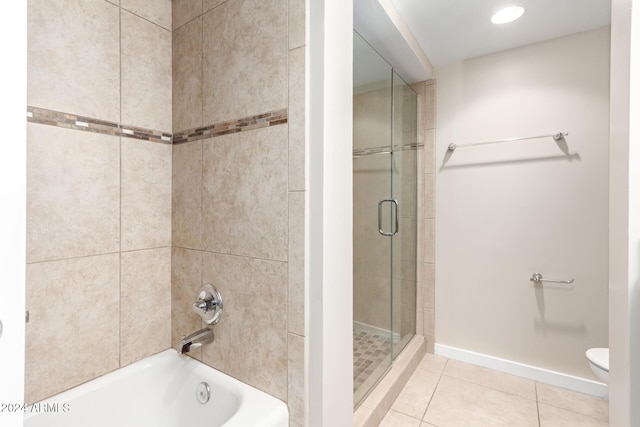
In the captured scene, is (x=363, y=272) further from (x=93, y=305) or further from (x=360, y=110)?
(x=93, y=305)

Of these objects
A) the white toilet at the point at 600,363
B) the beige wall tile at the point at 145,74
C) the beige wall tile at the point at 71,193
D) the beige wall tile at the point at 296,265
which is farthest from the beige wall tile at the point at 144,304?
the white toilet at the point at 600,363

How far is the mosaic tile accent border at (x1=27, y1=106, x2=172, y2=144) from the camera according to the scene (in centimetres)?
113

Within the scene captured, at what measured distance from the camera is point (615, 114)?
95 cm

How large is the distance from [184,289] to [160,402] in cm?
51

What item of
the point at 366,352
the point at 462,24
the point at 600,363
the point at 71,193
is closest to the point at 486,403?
the point at 600,363

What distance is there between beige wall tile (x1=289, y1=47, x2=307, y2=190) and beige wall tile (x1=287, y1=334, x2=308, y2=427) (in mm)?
571

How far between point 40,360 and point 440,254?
2.49 m

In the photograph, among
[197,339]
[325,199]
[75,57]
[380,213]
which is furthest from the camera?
[380,213]

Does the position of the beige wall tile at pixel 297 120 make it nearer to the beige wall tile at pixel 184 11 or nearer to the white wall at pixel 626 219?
the beige wall tile at pixel 184 11

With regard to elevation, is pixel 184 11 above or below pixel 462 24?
below

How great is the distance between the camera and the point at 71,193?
1.22m

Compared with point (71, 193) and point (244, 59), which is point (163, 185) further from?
point (244, 59)

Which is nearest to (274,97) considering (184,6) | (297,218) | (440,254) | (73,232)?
(297,218)

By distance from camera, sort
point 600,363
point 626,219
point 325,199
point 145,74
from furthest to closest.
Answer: point 600,363, point 145,74, point 325,199, point 626,219
